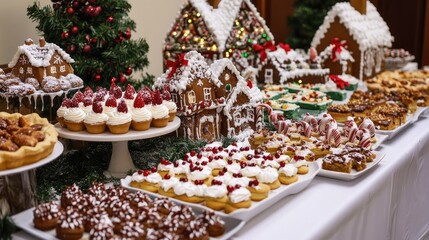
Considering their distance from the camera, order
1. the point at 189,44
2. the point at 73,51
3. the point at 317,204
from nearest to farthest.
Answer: the point at 317,204 → the point at 73,51 → the point at 189,44

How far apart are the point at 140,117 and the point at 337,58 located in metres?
2.59

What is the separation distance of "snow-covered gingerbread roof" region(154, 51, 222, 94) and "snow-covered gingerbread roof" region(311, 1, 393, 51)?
88.7 inches

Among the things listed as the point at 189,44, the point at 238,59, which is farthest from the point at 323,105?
the point at 189,44

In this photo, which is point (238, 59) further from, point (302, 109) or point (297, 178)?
point (297, 178)

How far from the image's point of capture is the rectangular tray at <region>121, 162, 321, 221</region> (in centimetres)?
145

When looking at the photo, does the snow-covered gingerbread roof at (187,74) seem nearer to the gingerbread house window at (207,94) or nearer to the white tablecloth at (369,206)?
the gingerbread house window at (207,94)

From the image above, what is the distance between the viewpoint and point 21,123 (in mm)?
1707

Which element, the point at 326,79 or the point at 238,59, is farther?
the point at 326,79

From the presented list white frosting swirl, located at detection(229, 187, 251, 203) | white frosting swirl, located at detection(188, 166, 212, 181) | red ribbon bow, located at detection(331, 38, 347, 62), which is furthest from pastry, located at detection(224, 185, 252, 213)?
red ribbon bow, located at detection(331, 38, 347, 62)

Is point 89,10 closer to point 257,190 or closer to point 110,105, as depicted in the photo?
point 110,105

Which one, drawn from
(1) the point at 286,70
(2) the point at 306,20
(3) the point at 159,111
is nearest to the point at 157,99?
(3) the point at 159,111

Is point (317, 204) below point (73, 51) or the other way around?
below

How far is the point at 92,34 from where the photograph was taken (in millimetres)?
2486

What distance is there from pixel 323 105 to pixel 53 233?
2.16 m
